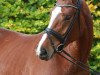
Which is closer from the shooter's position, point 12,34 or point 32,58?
point 32,58

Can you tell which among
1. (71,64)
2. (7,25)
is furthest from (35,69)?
(7,25)

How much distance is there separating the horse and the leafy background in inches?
71.6

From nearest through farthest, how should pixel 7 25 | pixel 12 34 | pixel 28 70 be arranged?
pixel 28 70 < pixel 12 34 < pixel 7 25

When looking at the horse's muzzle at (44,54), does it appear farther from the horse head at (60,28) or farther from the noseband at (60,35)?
the noseband at (60,35)

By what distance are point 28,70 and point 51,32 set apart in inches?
31.8

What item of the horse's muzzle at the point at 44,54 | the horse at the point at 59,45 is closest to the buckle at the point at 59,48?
the horse at the point at 59,45

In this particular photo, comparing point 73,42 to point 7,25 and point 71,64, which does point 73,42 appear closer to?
point 71,64

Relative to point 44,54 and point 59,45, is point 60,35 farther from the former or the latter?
point 44,54

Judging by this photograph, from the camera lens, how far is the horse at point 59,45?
425 cm

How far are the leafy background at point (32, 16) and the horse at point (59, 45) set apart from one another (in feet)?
5.97

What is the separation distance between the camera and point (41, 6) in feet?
23.4

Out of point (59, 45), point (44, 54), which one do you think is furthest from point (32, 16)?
point (44, 54)

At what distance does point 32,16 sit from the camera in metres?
7.13

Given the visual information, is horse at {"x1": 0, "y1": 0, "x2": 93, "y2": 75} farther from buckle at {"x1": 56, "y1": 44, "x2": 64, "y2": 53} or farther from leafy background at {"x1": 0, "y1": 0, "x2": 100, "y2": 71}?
leafy background at {"x1": 0, "y1": 0, "x2": 100, "y2": 71}
